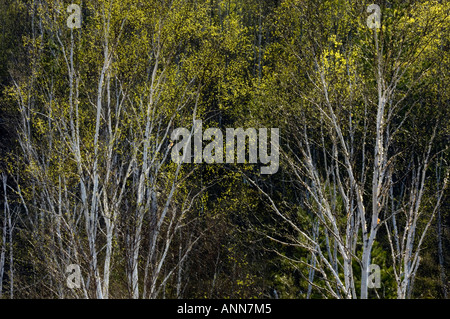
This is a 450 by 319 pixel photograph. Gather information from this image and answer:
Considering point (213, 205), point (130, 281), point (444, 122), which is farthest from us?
point (213, 205)

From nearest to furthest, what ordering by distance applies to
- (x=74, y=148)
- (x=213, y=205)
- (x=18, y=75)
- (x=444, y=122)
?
(x=74, y=148)
(x=444, y=122)
(x=18, y=75)
(x=213, y=205)

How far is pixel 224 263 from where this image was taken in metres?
14.0

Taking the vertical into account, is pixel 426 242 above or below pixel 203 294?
above

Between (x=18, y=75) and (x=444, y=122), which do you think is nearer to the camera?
(x=444, y=122)

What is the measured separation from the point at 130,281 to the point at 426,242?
1053cm

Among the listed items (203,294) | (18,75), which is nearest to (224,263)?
(203,294)
